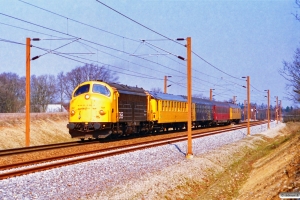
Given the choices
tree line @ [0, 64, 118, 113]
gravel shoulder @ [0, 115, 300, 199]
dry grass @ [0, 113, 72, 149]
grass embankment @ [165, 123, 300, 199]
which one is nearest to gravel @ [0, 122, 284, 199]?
gravel shoulder @ [0, 115, 300, 199]

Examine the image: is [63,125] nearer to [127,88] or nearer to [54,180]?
[127,88]

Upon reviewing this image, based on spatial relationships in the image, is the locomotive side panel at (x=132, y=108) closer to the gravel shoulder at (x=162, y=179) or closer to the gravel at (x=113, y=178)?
the gravel shoulder at (x=162, y=179)

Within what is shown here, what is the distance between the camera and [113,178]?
47.2 ft

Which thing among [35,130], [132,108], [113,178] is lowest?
[113,178]

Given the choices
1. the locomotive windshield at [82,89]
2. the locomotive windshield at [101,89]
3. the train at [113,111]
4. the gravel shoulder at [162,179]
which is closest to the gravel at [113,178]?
the gravel shoulder at [162,179]

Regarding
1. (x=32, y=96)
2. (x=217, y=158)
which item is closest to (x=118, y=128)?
(x=217, y=158)

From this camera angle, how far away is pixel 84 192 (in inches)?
476

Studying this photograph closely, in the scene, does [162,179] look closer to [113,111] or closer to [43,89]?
[113,111]

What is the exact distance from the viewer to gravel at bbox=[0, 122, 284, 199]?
1170 centimetres

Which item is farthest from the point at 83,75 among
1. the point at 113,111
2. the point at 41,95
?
the point at 113,111

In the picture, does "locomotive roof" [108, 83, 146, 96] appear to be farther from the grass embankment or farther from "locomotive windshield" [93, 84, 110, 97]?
the grass embankment

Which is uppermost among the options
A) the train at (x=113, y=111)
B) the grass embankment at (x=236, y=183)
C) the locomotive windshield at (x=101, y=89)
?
the locomotive windshield at (x=101, y=89)

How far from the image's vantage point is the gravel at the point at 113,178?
11695 millimetres

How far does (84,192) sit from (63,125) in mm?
37999
